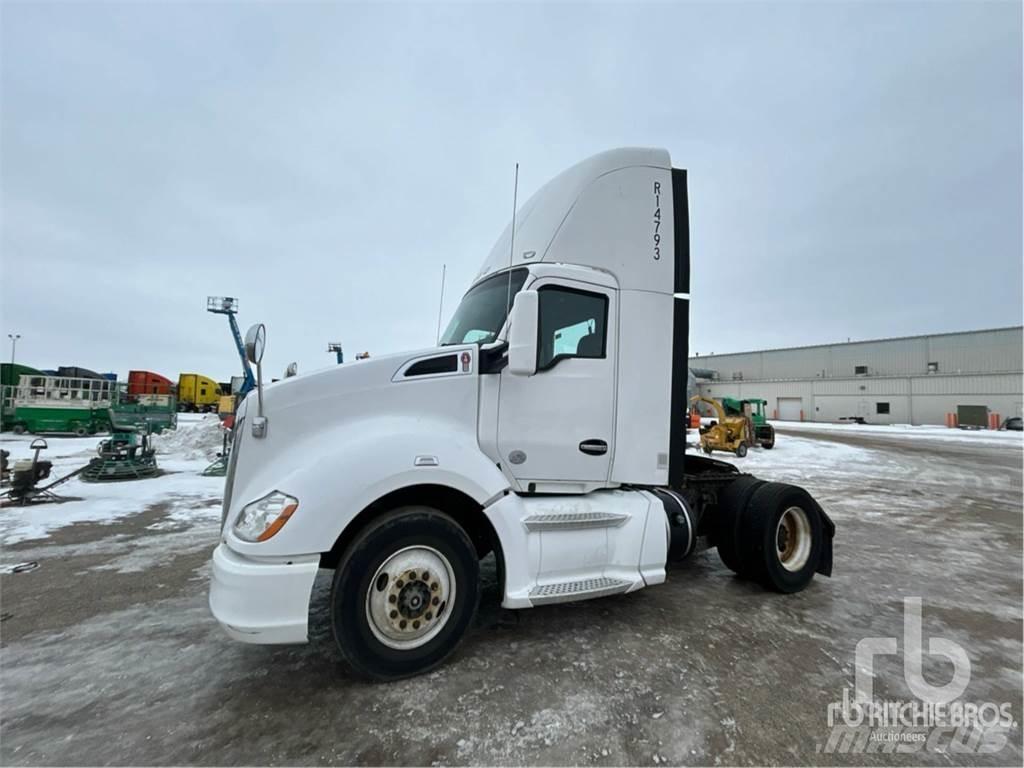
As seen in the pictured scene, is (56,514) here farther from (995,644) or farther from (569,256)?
(995,644)

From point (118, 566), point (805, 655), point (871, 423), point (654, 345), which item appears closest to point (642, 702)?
point (805, 655)

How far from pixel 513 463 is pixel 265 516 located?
166cm

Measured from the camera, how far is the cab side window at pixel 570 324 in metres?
3.63

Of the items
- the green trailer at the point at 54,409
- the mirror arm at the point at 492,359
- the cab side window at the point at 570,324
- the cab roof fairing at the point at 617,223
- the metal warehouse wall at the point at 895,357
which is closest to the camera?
the mirror arm at the point at 492,359

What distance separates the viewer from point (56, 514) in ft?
23.1

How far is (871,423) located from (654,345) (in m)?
54.6

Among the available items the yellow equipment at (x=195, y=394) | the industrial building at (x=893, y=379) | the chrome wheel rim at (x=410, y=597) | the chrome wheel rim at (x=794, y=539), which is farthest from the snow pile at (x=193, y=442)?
the industrial building at (x=893, y=379)

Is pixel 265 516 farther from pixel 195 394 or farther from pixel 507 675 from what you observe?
pixel 195 394

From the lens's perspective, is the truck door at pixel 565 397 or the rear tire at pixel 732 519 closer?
the truck door at pixel 565 397

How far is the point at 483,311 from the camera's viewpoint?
3.93 metres

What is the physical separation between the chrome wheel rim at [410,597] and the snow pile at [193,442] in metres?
13.5

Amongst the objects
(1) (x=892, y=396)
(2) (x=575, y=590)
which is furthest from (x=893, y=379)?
(2) (x=575, y=590)

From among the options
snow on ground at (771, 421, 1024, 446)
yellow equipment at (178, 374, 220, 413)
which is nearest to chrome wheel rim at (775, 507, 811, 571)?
snow on ground at (771, 421, 1024, 446)

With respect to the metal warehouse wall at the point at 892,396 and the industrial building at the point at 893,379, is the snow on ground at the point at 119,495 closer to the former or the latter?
the industrial building at the point at 893,379
